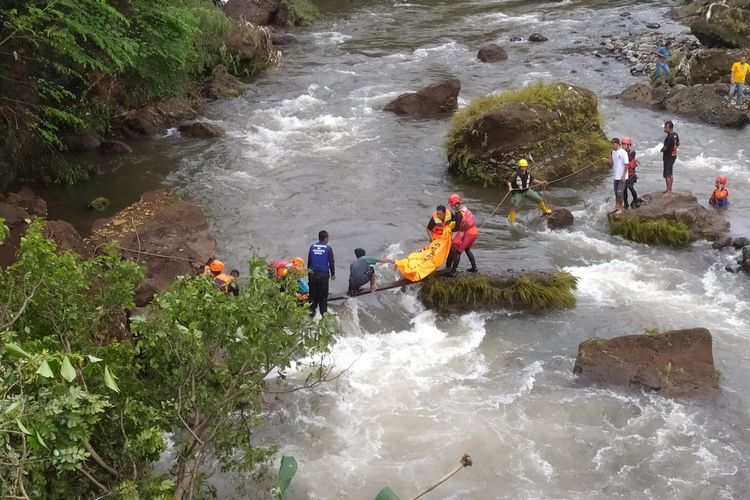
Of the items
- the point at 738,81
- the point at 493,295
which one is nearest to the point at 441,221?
the point at 493,295

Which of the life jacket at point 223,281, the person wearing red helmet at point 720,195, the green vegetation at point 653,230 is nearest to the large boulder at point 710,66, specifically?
the person wearing red helmet at point 720,195

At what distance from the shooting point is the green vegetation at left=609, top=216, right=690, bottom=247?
1476 cm

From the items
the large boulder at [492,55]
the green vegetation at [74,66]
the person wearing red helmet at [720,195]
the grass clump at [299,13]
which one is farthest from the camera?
the grass clump at [299,13]

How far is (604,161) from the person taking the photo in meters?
18.5

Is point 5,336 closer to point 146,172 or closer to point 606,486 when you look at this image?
point 606,486

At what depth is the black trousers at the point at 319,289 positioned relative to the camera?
1194cm

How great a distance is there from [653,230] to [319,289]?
7258 millimetres

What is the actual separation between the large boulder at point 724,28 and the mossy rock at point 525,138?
10.8 metres

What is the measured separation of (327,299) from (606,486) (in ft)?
17.8

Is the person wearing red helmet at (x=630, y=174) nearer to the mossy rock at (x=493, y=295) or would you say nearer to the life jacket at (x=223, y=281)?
the mossy rock at (x=493, y=295)

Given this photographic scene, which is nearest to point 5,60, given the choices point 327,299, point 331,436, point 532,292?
point 327,299

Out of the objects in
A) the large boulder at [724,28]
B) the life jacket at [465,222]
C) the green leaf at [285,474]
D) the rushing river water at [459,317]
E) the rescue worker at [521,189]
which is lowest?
the rushing river water at [459,317]

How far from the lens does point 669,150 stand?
1594 cm

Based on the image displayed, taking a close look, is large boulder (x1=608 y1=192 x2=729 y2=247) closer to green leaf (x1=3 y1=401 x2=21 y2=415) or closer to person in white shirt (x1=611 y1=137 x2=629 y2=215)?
person in white shirt (x1=611 y1=137 x2=629 y2=215)
